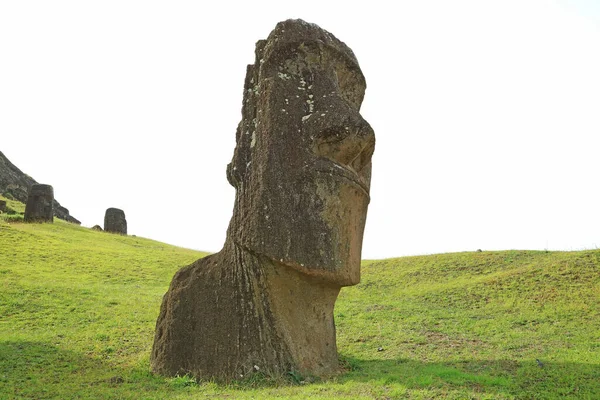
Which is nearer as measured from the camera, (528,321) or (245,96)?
(245,96)

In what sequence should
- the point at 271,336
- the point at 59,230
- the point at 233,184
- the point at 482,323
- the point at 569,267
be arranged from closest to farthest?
the point at 271,336, the point at 233,184, the point at 482,323, the point at 569,267, the point at 59,230

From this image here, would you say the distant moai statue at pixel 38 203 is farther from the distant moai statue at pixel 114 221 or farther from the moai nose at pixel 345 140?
the moai nose at pixel 345 140

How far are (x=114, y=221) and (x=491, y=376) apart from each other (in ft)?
102

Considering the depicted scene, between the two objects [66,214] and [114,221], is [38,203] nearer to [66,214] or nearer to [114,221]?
[114,221]

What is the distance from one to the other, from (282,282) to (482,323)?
5.86 metres

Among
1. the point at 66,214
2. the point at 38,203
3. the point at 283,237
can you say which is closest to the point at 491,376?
the point at 283,237

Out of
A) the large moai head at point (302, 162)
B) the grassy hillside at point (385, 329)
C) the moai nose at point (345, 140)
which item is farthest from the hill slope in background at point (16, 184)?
the moai nose at point (345, 140)

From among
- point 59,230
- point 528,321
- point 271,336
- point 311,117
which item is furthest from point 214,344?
point 59,230

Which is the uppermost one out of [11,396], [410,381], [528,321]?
[528,321]

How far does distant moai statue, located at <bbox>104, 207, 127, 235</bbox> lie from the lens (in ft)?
115

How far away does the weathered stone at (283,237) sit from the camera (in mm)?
7457

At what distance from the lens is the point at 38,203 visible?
29.1 meters

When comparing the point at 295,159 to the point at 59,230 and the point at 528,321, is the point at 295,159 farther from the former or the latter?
the point at 59,230

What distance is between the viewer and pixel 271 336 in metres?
7.52
